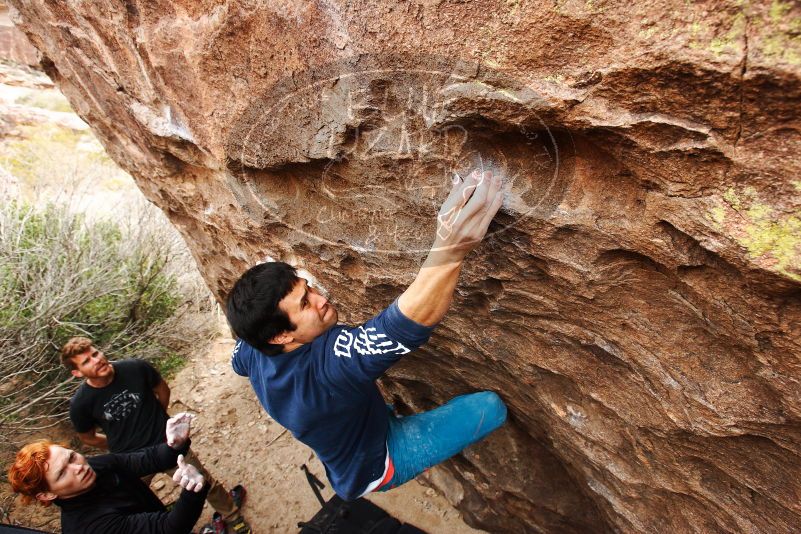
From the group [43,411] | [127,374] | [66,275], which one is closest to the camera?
[127,374]

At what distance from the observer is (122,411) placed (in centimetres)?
243

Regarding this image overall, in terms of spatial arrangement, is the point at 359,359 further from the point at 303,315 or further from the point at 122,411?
the point at 122,411

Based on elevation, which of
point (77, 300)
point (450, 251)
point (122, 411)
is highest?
point (450, 251)

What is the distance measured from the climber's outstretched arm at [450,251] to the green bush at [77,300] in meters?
3.73

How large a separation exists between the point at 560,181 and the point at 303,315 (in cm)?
84

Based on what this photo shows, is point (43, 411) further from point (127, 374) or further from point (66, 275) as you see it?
point (127, 374)

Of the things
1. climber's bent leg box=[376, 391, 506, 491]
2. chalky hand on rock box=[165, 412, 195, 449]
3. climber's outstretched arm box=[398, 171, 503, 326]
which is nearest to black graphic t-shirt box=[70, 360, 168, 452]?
chalky hand on rock box=[165, 412, 195, 449]

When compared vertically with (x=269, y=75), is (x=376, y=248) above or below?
below

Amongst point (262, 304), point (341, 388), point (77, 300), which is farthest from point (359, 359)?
point (77, 300)

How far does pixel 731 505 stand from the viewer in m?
1.38

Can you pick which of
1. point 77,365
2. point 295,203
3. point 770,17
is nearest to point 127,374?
point 77,365

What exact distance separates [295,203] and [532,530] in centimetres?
212

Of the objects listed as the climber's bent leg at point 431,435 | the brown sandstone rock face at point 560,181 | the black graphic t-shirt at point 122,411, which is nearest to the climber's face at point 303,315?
the brown sandstone rock face at point 560,181

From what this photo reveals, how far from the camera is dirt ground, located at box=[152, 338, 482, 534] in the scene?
296 cm
